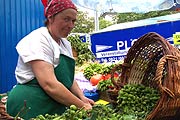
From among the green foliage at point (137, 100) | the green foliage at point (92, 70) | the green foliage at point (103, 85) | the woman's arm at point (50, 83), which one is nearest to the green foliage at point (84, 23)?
the green foliage at point (92, 70)

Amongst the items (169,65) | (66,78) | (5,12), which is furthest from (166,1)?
(169,65)

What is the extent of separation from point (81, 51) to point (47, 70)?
2776 millimetres

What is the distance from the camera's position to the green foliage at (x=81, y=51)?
486 cm

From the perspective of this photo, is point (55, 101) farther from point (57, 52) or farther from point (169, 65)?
point (169, 65)

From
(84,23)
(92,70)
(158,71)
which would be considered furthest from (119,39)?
(84,23)

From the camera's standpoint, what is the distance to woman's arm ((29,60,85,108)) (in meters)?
2.17

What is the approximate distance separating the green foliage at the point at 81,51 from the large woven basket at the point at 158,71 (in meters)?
2.30

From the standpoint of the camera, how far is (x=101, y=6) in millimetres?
5707

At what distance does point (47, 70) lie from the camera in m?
2.17

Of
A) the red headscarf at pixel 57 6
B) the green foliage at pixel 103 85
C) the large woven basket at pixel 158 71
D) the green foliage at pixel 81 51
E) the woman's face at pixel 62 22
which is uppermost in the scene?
the red headscarf at pixel 57 6

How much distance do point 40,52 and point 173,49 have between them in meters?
0.86

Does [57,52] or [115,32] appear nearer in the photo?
[57,52]

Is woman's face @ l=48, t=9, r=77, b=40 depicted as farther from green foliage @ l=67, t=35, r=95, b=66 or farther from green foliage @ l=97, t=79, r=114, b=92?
green foliage @ l=67, t=35, r=95, b=66

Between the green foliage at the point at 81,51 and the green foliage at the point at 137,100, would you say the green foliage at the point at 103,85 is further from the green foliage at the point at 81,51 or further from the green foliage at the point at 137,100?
the green foliage at the point at 81,51
